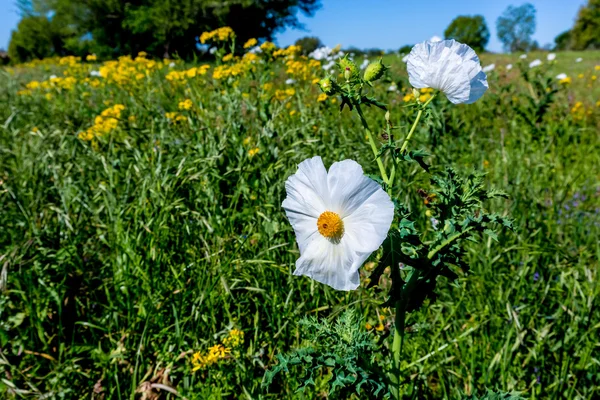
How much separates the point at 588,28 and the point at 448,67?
56.9 metres

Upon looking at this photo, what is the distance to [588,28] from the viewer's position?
47.5m

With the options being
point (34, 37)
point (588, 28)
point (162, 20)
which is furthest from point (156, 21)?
point (588, 28)

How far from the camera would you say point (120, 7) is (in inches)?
1212

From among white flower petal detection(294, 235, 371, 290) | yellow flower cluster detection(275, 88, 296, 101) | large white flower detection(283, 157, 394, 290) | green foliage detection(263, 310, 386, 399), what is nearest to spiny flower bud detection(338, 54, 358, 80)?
large white flower detection(283, 157, 394, 290)

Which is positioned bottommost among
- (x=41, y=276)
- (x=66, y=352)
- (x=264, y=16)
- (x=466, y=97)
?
(x=66, y=352)

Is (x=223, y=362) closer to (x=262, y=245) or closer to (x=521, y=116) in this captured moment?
(x=262, y=245)

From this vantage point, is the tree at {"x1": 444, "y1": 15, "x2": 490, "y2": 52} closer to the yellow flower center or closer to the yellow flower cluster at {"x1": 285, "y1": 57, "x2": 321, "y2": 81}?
the yellow flower cluster at {"x1": 285, "y1": 57, "x2": 321, "y2": 81}

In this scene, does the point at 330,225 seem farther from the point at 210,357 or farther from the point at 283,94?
the point at 283,94

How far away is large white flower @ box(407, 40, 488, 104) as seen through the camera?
3.38ft

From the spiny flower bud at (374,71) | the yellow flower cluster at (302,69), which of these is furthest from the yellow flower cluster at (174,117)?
the spiny flower bud at (374,71)

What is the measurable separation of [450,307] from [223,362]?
0.98 meters

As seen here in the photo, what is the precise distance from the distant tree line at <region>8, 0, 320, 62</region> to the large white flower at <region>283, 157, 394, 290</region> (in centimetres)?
2550

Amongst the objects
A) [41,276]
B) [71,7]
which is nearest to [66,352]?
[41,276]

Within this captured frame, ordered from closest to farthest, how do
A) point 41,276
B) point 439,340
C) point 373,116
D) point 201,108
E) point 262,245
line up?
1. point 439,340
2. point 41,276
3. point 262,245
4. point 201,108
5. point 373,116
